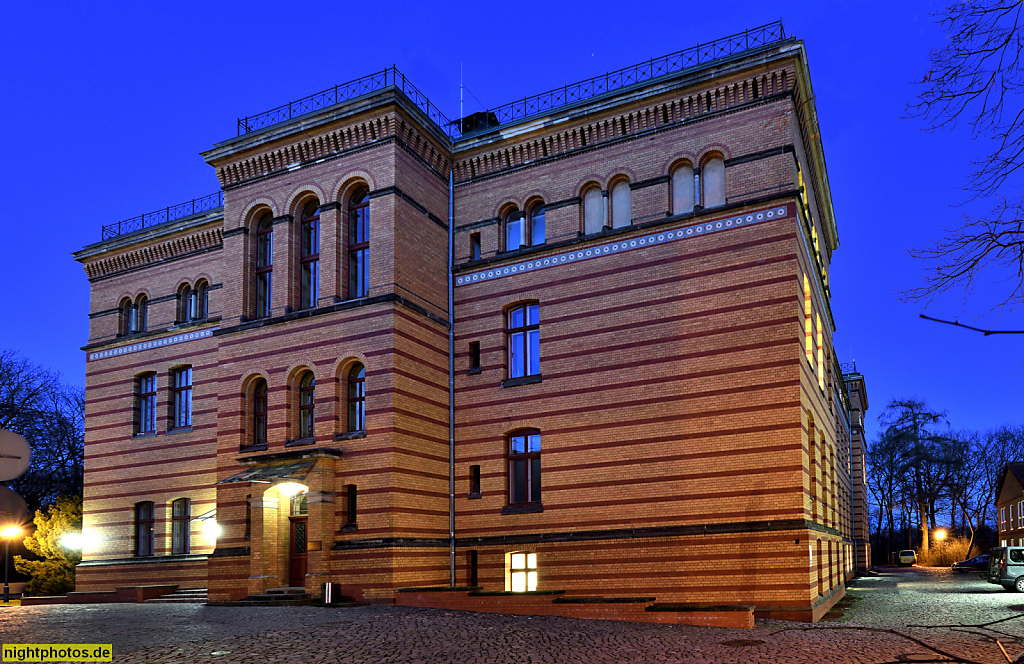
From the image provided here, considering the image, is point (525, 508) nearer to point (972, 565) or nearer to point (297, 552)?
point (297, 552)

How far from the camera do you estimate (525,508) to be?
25016 mm

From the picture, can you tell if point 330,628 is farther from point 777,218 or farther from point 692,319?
point 777,218

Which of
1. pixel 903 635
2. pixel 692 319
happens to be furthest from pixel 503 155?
pixel 903 635

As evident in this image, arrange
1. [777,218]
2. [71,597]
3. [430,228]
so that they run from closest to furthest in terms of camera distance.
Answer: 1. [777,218]
2. [430,228]
3. [71,597]

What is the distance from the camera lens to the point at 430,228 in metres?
26.8

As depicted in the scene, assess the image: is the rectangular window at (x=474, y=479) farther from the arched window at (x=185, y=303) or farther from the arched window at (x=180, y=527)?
the arched window at (x=185, y=303)

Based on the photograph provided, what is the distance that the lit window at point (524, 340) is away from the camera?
85.8 feet

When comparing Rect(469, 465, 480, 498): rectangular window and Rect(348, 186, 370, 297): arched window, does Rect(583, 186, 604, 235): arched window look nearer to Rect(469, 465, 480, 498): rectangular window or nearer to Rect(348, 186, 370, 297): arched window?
Rect(348, 186, 370, 297): arched window

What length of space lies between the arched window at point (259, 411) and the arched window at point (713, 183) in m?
14.0

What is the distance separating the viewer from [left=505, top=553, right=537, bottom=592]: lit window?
2467 centimetres

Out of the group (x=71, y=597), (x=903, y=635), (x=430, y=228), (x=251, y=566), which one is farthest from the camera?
(x=71, y=597)

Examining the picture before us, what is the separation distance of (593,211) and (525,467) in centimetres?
764

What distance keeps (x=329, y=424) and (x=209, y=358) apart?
8733 millimetres

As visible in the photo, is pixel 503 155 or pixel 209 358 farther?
pixel 209 358
